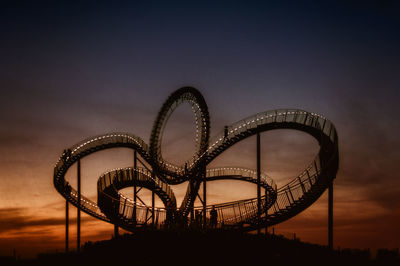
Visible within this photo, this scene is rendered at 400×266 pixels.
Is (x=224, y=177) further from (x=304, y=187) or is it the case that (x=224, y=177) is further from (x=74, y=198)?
(x=304, y=187)

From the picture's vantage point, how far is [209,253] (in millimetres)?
25062

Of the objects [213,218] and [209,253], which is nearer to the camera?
[209,253]

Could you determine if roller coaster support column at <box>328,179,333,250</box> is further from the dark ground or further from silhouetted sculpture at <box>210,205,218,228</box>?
silhouetted sculpture at <box>210,205,218,228</box>

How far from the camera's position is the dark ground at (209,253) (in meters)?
23.6

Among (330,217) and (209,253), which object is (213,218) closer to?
(209,253)

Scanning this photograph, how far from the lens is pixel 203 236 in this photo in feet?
88.8

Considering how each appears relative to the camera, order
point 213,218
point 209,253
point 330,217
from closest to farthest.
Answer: point 209,253 < point 330,217 < point 213,218

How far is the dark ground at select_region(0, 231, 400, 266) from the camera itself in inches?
930

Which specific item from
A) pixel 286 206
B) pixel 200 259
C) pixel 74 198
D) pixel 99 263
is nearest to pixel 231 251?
pixel 200 259

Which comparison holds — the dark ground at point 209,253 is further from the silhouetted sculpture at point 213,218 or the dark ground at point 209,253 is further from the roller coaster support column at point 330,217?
the silhouetted sculpture at point 213,218

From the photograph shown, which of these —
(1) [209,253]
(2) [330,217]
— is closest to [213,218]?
(1) [209,253]

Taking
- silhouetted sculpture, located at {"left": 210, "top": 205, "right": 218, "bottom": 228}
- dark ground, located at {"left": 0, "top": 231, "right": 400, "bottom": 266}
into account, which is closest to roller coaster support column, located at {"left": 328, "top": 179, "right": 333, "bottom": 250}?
dark ground, located at {"left": 0, "top": 231, "right": 400, "bottom": 266}

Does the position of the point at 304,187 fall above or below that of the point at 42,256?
above

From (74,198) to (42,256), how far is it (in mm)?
7310
